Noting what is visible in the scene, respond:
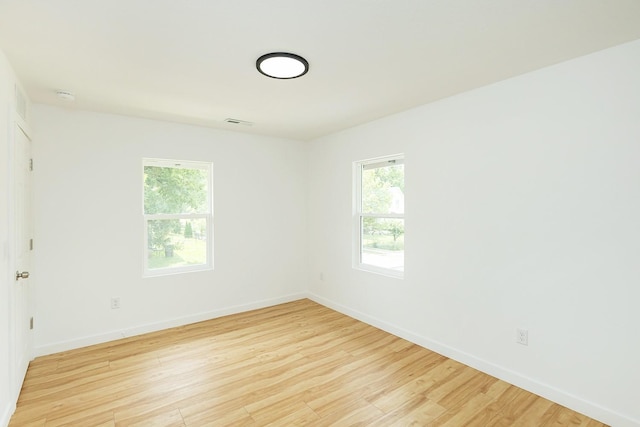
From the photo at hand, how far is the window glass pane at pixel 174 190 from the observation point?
3.76m

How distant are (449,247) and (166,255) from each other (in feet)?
10.4

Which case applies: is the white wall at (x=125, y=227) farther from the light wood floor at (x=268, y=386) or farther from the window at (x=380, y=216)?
the window at (x=380, y=216)

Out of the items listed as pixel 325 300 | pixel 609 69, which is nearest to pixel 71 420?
pixel 325 300

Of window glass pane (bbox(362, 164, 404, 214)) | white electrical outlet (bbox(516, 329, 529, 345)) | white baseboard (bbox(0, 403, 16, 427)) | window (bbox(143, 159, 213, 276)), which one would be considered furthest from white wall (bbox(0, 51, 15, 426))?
white electrical outlet (bbox(516, 329, 529, 345))

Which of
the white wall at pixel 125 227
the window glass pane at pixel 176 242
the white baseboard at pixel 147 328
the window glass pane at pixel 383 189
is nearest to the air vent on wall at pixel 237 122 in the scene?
the white wall at pixel 125 227

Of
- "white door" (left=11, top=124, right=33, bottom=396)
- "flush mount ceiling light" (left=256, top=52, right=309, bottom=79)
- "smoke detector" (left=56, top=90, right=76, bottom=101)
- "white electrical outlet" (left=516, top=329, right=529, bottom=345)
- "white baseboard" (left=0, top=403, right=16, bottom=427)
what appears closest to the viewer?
"white baseboard" (left=0, top=403, right=16, bottom=427)

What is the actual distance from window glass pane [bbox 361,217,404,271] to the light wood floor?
826 millimetres

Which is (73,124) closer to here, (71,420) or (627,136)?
(71,420)

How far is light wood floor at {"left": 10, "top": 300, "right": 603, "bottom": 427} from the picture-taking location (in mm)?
2195

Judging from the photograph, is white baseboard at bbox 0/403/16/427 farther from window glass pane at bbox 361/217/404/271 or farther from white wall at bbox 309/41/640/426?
window glass pane at bbox 361/217/404/271

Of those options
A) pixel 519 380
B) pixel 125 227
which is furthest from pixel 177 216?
pixel 519 380

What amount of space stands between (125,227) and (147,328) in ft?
3.82

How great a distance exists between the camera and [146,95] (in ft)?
9.40

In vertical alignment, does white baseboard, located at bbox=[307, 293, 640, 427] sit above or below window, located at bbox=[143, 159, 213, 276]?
below
